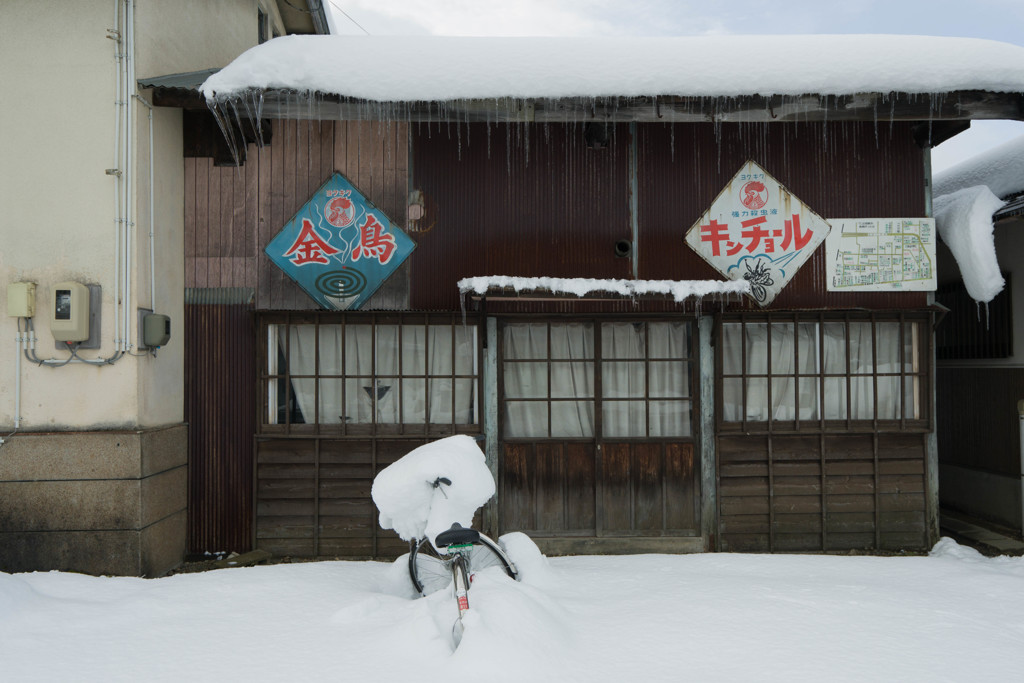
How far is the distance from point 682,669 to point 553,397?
3505 millimetres

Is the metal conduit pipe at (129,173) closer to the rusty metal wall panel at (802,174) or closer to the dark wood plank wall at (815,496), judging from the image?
Answer: the rusty metal wall panel at (802,174)

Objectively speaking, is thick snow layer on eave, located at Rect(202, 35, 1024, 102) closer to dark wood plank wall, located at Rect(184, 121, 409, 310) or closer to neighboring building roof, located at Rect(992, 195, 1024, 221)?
dark wood plank wall, located at Rect(184, 121, 409, 310)

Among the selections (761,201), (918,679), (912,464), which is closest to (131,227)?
(761,201)

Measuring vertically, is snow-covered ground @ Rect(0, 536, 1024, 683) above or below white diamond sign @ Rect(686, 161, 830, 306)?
below

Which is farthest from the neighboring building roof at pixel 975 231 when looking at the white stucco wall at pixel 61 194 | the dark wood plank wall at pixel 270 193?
the white stucco wall at pixel 61 194

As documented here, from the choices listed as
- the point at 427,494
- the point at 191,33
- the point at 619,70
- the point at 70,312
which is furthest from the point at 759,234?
the point at 70,312

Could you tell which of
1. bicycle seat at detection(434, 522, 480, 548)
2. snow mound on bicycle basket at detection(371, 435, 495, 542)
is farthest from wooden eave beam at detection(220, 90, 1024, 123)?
bicycle seat at detection(434, 522, 480, 548)

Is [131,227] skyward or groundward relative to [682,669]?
skyward

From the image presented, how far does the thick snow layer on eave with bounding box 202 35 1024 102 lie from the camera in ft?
19.8

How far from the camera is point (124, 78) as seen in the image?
584 centimetres

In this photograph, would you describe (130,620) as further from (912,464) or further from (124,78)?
(912,464)

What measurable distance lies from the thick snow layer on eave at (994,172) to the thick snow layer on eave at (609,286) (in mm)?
4947

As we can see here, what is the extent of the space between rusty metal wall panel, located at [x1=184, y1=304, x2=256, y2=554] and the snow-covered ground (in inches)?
50.3

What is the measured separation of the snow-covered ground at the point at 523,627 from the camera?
12.3 feet
